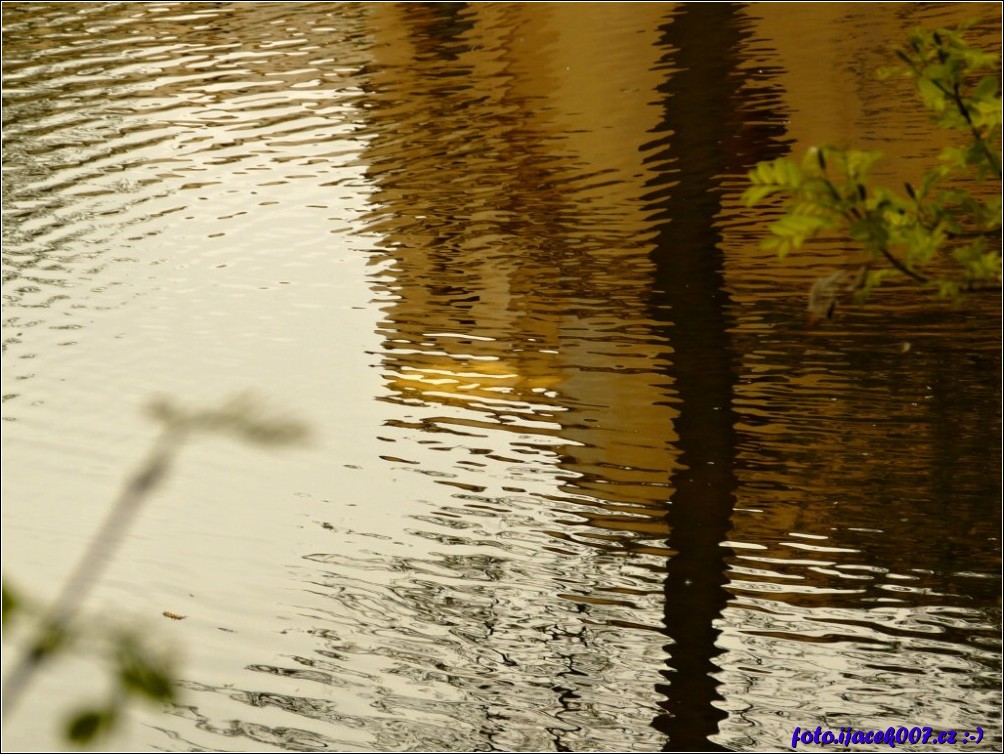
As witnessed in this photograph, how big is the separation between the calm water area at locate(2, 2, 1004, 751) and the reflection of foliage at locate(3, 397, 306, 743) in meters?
0.02

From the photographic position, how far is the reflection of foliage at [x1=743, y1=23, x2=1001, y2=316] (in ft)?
6.33

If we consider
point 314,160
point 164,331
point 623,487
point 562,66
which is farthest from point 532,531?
point 562,66

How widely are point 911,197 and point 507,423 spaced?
11.9 ft

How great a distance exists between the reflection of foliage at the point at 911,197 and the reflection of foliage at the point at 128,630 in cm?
131

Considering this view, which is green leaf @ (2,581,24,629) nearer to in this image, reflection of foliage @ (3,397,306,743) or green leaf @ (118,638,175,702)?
reflection of foliage @ (3,397,306,743)

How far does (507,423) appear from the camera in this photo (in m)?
5.59

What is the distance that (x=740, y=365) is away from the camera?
5.89m

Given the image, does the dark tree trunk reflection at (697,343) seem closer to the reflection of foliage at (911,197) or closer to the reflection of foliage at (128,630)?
the reflection of foliage at (911,197)

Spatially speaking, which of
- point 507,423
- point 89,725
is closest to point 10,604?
point 89,725

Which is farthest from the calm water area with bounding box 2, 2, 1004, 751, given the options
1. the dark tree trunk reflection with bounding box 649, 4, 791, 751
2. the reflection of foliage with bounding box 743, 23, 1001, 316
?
the reflection of foliage with bounding box 743, 23, 1001, 316

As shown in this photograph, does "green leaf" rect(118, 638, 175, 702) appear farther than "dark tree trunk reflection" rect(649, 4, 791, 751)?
No

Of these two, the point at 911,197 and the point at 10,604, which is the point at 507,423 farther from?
the point at 10,604

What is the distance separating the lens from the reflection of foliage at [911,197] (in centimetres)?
193

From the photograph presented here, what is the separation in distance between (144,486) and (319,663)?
3.64 m
